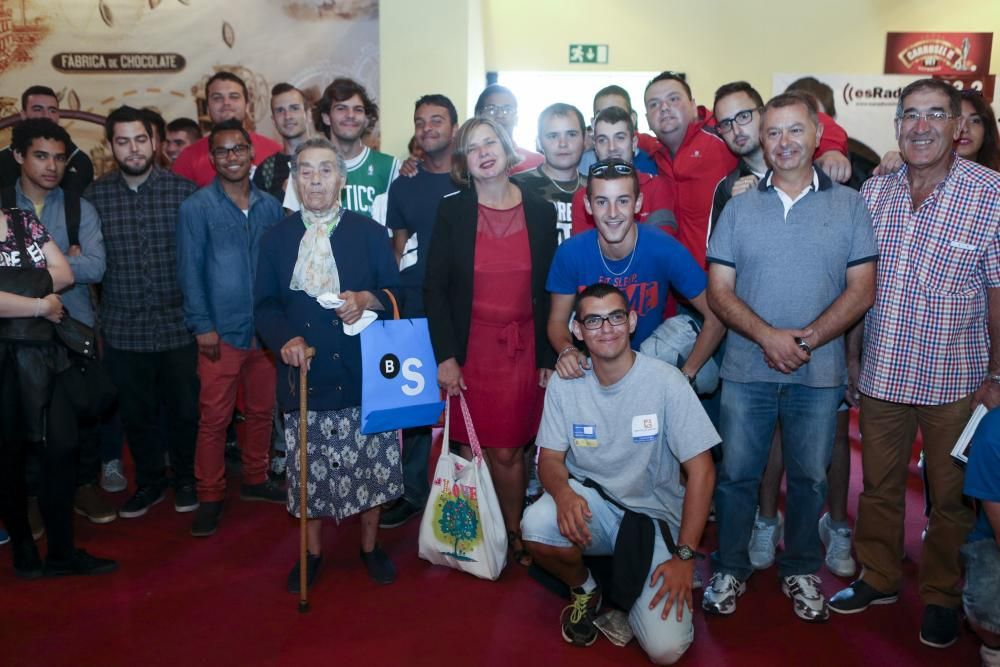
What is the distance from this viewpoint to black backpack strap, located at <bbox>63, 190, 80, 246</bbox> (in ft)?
12.4

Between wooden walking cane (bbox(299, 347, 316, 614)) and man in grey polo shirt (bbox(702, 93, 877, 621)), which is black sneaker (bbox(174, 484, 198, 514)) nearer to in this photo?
wooden walking cane (bbox(299, 347, 316, 614))

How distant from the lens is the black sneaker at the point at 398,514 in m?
3.91

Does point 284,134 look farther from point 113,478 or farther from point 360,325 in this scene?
point 113,478

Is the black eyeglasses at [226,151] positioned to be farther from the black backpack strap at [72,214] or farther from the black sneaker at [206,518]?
the black sneaker at [206,518]

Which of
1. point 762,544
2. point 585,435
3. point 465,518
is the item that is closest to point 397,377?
point 465,518

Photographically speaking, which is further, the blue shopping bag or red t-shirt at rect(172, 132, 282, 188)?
red t-shirt at rect(172, 132, 282, 188)

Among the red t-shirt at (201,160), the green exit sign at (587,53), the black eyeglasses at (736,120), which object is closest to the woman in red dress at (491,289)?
the black eyeglasses at (736,120)

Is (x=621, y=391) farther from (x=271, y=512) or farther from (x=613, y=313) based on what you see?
(x=271, y=512)

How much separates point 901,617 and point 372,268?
246 cm


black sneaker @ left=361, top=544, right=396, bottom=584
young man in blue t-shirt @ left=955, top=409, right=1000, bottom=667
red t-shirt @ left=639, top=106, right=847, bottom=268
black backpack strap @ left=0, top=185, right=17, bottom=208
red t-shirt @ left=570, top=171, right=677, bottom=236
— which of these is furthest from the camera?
black backpack strap @ left=0, top=185, right=17, bottom=208

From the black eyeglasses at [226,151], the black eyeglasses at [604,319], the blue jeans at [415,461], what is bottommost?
the blue jeans at [415,461]

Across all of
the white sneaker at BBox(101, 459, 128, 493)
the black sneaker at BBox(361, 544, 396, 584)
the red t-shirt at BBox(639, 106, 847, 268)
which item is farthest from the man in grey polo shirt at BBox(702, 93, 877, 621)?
the white sneaker at BBox(101, 459, 128, 493)

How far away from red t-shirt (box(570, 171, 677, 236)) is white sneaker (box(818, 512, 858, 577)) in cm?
149

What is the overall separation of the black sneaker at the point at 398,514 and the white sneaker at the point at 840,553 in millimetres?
1928
